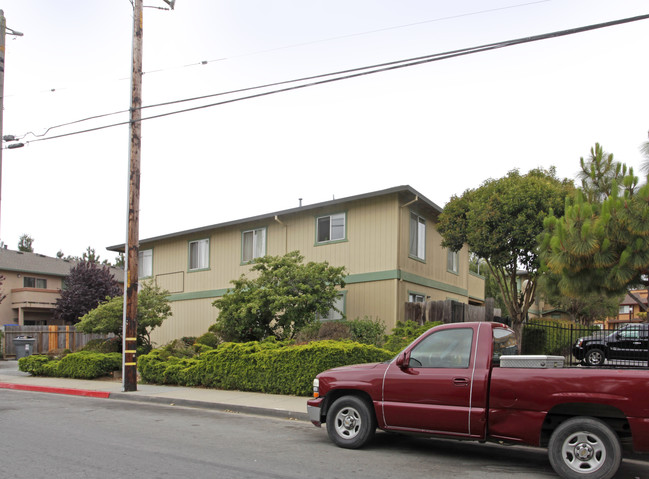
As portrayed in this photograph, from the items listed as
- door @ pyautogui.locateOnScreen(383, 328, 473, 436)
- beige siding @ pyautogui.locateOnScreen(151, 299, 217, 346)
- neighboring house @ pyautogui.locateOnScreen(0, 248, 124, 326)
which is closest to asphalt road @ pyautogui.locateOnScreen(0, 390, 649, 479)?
door @ pyautogui.locateOnScreen(383, 328, 473, 436)

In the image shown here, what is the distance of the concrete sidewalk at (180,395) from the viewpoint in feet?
38.5

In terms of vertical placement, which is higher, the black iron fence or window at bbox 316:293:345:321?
window at bbox 316:293:345:321

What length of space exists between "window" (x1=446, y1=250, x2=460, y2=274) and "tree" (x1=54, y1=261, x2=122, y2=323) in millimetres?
25352

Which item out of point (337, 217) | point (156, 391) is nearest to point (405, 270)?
point (337, 217)

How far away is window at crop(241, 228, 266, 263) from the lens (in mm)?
22625

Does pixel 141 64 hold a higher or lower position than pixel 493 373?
higher

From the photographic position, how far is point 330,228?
68.0 feet

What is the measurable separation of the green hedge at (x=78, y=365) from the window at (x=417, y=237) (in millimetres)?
10177

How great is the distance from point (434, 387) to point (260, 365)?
7.48m

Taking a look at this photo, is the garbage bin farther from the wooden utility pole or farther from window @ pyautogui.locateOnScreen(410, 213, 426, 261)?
window @ pyautogui.locateOnScreen(410, 213, 426, 261)

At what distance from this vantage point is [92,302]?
39.6 m

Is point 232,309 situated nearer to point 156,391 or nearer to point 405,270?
point 156,391

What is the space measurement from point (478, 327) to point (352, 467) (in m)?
2.32

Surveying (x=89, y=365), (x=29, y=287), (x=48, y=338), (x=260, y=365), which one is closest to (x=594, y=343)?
(x=260, y=365)
